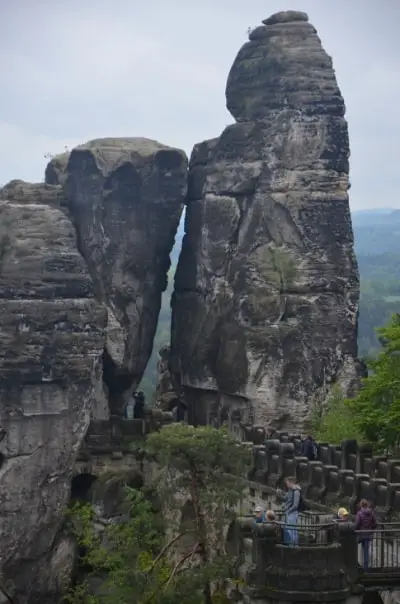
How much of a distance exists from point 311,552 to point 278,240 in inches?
1280

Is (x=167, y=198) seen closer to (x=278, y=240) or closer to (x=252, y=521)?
(x=278, y=240)

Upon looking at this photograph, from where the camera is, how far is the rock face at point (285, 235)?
72438 millimetres

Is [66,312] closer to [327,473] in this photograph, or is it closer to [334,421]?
[334,421]

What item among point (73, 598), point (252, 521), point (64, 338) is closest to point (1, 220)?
point (64, 338)

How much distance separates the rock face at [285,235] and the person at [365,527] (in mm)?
28506

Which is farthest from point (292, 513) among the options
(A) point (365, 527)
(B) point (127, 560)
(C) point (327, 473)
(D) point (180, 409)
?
(D) point (180, 409)

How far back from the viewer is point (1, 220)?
236 feet

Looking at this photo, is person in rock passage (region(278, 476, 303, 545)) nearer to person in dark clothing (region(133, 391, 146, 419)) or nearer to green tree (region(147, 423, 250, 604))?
green tree (region(147, 423, 250, 604))

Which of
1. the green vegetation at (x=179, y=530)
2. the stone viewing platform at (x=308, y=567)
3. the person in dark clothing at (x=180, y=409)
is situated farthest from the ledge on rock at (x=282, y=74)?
the stone viewing platform at (x=308, y=567)

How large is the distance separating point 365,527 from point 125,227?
32.9 metres

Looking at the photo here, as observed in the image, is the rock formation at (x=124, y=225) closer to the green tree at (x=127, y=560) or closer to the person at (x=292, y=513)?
the green tree at (x=127, y=560)

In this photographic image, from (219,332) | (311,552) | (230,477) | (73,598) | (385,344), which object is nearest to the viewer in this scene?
(311,552)

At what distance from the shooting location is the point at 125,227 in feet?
245

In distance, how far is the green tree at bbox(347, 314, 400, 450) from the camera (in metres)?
61.3
